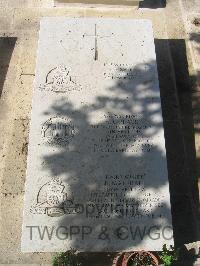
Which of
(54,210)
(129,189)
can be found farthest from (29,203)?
(129,189)

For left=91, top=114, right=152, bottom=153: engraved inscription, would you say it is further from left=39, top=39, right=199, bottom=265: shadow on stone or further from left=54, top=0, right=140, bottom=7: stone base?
left=54, top=0, right=140, bottom=7: stone base

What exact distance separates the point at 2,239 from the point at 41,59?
3.40 metres

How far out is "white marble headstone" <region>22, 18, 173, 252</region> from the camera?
7113mm

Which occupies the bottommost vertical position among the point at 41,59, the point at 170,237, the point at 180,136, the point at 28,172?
the point at 170,237

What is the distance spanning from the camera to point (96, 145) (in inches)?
308

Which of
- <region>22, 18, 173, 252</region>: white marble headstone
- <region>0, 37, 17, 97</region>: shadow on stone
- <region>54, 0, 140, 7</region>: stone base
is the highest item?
<region>54, 0, 140, 7</region>: stone base

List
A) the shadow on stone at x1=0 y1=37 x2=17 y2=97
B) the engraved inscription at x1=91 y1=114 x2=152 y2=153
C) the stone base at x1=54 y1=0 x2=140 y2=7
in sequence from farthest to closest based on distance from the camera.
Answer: the stone base at x1=54 y1=0 x2=140 y2=7 → the shadow on stone at x1=0 y1=37 x2=17 y2=97 → the engraved inscription at x1=91 y1=114 x2=152 y2=153

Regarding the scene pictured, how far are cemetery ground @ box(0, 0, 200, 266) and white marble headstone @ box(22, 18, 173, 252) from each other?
23.6 inches

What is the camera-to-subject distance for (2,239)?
776 cm

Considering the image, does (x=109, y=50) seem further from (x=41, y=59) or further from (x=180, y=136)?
(x=180, y=136)

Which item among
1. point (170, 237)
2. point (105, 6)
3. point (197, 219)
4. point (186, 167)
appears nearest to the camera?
point (170, 237)

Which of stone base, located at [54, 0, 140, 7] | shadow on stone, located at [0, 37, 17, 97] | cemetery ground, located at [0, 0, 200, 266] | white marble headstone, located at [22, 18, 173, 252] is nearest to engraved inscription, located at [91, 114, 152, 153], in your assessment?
white marble headstone, located at [22, 18, 173, 252]

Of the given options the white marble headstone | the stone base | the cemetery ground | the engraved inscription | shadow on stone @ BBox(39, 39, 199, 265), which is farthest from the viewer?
the stone base

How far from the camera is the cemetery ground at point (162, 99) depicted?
8.00 metres
